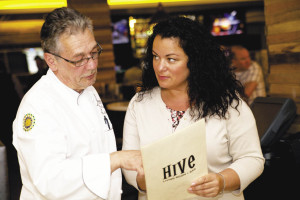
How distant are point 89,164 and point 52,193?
159 mm

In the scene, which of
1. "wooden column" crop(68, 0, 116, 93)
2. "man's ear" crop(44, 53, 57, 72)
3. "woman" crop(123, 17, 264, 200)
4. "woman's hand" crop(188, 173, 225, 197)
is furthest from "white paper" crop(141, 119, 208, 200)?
"wooden column" crop(68, 0, 116, 93)

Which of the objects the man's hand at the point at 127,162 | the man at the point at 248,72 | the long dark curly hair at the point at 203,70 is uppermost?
the long dark curly hair at the point at 203,70

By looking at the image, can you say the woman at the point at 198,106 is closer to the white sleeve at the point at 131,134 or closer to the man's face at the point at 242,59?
the white sleeve at the point at 131,134

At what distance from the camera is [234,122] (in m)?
1.68

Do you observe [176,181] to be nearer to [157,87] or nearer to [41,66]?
[157,87]

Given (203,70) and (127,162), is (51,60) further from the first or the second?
(203,70)

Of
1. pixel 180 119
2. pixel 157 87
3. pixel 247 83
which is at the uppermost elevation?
pixel 157 87

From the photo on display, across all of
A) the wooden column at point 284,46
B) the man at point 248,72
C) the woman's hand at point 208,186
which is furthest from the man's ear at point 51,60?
the man at point 248,72

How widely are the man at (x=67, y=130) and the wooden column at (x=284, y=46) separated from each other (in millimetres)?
2106

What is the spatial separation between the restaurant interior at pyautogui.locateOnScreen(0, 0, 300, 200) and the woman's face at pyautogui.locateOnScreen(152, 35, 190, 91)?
1.66ft

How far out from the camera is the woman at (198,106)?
166 cm

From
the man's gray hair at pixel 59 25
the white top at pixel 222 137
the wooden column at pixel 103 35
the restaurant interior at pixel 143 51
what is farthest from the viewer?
the wooden column at pixel 103 35

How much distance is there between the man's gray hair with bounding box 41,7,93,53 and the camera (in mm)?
1353

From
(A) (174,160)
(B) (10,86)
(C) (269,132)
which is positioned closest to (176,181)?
(A) (174,160)
